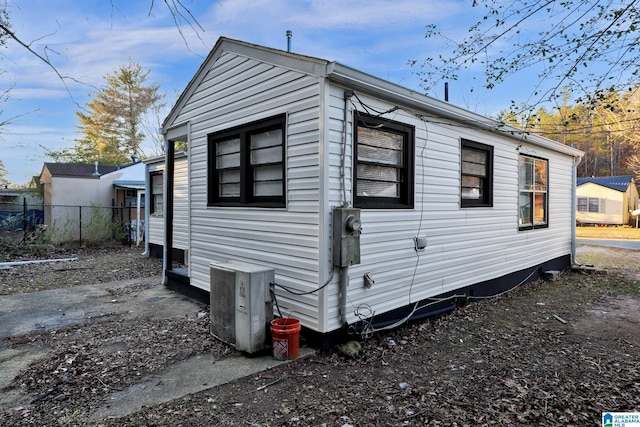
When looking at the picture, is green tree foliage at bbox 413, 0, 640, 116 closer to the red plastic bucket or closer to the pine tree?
the red plastic bucket

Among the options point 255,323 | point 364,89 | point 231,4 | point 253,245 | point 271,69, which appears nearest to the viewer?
point 231,4

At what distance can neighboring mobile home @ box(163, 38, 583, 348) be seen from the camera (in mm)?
3926

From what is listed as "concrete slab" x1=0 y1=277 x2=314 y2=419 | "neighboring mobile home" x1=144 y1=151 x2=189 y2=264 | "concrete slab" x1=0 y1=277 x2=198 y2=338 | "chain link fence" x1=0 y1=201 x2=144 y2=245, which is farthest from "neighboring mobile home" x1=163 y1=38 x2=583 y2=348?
"chain link fence" x1=0 y1=201 x2=144 y2=245

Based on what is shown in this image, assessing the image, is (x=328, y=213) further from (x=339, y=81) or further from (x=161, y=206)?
(x=161, y=206)

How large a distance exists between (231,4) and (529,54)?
2.78 meters

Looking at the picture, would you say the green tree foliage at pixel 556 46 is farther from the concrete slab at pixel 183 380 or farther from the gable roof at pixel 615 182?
the gable roof at pixel 615 182

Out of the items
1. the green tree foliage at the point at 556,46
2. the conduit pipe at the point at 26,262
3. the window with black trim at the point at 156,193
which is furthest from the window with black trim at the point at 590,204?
the conduit pipe at the point at 26,262

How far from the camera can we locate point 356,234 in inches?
153

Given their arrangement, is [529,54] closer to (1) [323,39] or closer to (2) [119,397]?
(1) [323,39]

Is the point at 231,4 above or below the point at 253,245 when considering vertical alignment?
above

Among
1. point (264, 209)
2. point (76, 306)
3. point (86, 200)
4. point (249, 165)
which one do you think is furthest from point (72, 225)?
point (264, 209)

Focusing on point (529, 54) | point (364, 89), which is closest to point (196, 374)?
point (364, 89)

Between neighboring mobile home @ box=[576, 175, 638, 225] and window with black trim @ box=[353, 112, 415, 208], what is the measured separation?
84.0ft

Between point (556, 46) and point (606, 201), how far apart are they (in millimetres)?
26393
